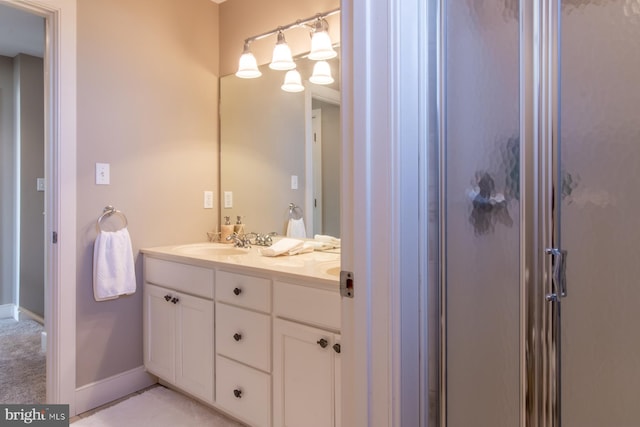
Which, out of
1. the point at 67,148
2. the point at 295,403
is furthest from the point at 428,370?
the point at 67,148

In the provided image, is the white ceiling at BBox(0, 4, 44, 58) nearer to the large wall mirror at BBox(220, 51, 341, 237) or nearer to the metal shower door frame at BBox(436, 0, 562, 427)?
the large wall mirror at BBox(220, 51, 341, 237)

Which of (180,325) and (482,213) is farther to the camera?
(180,325)

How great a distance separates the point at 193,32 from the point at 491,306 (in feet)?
7.72

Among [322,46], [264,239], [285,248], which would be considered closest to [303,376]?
[285,248]

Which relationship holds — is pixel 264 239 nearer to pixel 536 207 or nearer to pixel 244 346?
pixel 244 346

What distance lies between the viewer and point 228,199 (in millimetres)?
2623

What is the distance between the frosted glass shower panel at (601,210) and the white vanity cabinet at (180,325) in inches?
57.7

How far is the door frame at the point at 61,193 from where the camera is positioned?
1.93 m

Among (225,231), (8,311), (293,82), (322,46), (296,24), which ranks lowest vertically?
(8,311)

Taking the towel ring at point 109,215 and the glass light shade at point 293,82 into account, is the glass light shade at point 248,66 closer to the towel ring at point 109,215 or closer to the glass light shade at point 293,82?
the glass light shade at point 293,82

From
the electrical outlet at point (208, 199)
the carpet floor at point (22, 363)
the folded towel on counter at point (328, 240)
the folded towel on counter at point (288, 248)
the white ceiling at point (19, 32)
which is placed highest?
the white ceiling at point (19, 32)

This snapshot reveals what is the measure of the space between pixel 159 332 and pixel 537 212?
6.41 ft

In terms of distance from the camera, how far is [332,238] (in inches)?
84.1
